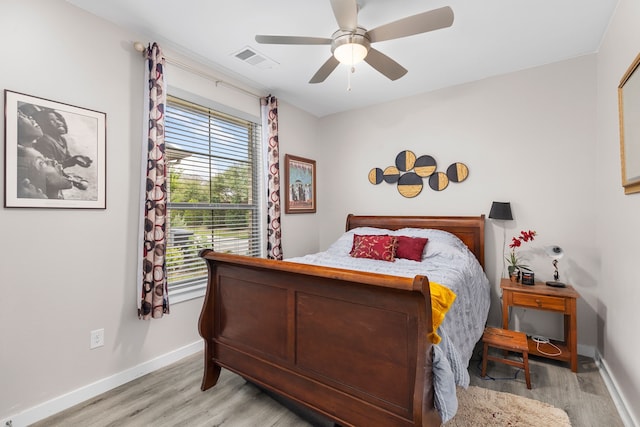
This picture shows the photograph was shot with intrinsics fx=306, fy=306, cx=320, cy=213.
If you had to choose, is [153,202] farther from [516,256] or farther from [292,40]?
[516,256]

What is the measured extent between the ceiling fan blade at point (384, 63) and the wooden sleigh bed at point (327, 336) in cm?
154

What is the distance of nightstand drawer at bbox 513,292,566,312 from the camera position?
8.02 ft

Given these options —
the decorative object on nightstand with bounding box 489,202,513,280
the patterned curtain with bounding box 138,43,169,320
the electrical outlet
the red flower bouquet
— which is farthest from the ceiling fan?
the electrical outlet

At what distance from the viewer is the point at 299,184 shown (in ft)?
13.2

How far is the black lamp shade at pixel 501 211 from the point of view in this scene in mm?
2919

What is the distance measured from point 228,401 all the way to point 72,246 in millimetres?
1472

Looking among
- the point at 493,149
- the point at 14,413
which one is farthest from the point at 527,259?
the point at 14,413

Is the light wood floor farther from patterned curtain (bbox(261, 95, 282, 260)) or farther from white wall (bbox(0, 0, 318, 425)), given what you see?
patterned curtain (bbox(261, 95, 282, 260))

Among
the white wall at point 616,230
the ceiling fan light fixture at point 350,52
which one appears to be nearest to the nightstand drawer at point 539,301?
the white wall at point 616,230

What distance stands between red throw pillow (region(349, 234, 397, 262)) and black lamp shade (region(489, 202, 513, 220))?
971 millimetres

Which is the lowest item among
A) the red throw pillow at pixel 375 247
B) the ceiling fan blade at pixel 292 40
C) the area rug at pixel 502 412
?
the area rug at pixel 502 412

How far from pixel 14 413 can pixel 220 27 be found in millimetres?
2819

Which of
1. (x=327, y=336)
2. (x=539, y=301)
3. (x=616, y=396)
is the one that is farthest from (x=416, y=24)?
(x=616, y=396)

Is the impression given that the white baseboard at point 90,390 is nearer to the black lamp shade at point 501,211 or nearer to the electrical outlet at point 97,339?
the electrical outlet at point 97,339
